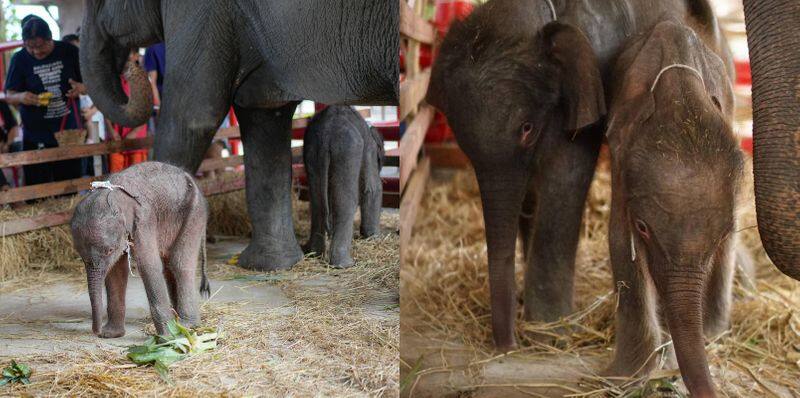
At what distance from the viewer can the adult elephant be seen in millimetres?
1688

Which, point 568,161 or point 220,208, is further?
point 220,208

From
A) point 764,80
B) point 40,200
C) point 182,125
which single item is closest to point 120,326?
point 40,200

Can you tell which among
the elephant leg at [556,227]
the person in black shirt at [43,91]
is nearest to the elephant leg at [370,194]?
the elephant leg at [556,227]

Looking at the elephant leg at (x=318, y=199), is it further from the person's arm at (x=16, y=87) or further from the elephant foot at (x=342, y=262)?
the person's arm at (x=16, y=87)

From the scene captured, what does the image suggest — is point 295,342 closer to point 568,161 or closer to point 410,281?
point 410,281

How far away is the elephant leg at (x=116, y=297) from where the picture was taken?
151 cm

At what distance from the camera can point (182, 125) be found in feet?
6.15

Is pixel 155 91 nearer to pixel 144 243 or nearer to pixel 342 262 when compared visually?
pixel 144 243

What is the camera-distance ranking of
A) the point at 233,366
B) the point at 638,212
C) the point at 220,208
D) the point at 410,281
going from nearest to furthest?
the point at 638,212 → the point at 233,366 → the point at 410,281 → the point at 220,208

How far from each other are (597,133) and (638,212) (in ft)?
0.69

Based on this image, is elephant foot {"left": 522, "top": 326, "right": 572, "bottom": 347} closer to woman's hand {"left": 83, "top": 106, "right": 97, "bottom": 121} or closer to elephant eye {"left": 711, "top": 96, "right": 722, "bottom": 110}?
elephant eye {"left": 711, "top": 96, "right": 722, "bottom": 110}

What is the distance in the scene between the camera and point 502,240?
4.93 feet

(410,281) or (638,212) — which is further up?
(638,212)

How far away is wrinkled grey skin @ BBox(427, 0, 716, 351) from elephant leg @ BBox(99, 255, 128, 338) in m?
0.77
